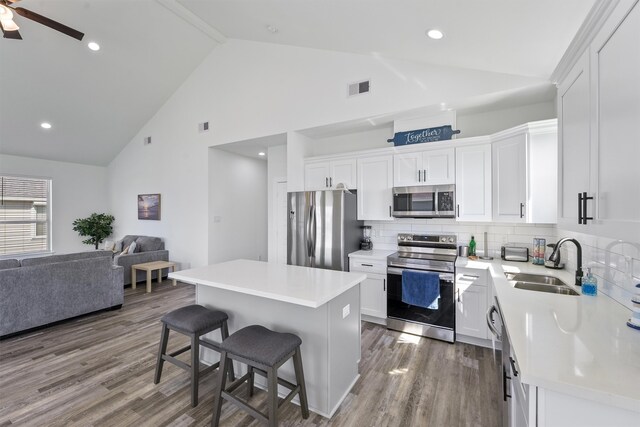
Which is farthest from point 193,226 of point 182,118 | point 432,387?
point 432,387

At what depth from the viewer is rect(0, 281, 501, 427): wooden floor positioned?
2070 mm

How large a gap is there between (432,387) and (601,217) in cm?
190

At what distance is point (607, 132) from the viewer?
1264 millimetres

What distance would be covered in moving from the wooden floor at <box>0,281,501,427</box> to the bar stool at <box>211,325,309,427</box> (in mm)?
258

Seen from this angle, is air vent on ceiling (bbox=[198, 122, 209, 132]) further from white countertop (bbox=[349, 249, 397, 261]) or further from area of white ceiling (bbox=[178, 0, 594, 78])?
white countertop (bbox=[349, 249, 397, 261])

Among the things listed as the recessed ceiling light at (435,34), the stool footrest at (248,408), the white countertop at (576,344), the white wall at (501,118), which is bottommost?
the stool footrest at (248,408)

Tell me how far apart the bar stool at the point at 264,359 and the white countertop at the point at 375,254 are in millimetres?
1921

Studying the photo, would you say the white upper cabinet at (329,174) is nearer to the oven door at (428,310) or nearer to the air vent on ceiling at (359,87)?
the air vent on ceiling at (359,87)

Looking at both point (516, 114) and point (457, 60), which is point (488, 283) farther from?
point (457, 60)

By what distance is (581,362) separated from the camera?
1.08 meters

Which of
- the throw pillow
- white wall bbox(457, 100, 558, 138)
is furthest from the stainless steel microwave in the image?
the throw pillow

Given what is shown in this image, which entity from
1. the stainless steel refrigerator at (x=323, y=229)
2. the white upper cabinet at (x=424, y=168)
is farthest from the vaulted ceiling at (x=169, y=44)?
the stainless steel refrigerator at (x=323, y=229)

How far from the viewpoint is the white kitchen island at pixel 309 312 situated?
2055mm

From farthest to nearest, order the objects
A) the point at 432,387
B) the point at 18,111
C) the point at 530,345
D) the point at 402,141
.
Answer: the point at 18,111, the point at 402,141, the point at 432,387, the point at 530,345
